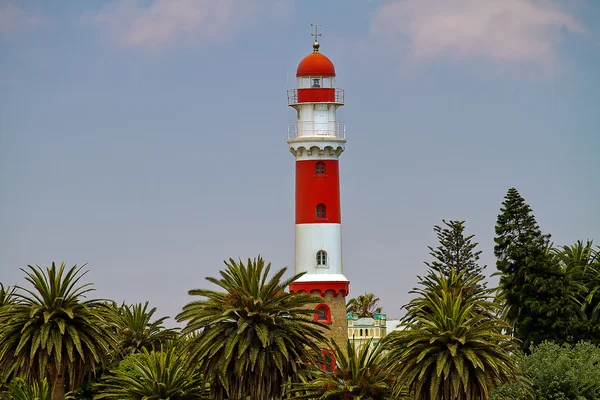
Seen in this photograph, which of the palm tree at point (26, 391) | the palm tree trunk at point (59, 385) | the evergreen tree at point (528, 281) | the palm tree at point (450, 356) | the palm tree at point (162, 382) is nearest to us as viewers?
the palm tree at point (450, 356)

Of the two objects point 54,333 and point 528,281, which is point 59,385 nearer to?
point 54,333

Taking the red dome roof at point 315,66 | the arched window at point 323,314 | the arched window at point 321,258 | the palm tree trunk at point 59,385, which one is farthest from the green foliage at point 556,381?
the red dome roof at point 315,66

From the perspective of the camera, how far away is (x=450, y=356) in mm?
84188

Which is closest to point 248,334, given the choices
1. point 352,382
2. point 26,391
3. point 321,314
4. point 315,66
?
point 352,382

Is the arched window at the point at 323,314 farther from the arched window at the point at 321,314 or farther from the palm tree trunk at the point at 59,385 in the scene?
the palm tree trunk at the point at 59,385

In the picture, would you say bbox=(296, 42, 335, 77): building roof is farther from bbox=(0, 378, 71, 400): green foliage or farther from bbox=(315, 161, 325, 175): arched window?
bbox=(0, 378, 71, 400): green foliage

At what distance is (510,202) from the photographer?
382 ft

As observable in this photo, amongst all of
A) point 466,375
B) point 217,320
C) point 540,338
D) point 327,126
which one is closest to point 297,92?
point 327,126

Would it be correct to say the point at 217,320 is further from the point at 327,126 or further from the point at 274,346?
the point at 327,126

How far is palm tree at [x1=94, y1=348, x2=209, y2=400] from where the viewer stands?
92375 millimetres

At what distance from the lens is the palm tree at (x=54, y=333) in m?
87.4

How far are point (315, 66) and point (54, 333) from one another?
39039 millimetres

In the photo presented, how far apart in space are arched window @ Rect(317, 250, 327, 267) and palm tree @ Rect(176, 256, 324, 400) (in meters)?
25.3

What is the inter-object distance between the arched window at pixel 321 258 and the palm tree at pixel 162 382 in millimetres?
23112
